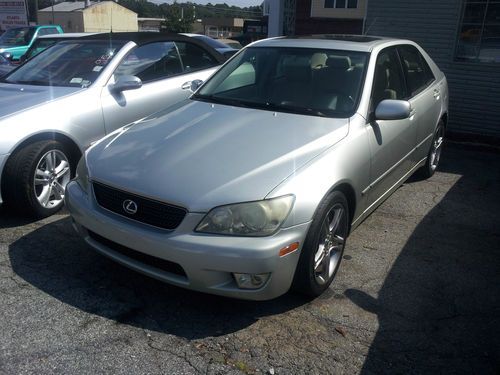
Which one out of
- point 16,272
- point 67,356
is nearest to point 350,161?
point 67,356

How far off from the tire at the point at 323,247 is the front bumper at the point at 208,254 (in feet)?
0.32

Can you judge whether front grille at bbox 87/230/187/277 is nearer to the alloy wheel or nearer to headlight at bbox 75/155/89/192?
headlight at bbox 75/155/89/192

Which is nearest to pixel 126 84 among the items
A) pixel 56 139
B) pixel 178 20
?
pixel 56 139

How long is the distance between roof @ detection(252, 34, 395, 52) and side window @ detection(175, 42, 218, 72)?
5.33ft

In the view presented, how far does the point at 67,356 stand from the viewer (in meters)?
2.59

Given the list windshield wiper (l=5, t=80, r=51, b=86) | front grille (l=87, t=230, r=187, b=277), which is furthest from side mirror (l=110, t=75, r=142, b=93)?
front grille (l=87, t=230, r=187, b=277)

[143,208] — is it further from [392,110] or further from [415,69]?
[415,69]

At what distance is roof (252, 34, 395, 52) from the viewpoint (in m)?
4.04

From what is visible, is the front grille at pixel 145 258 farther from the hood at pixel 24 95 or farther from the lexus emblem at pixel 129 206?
the hood at pixel 24 95

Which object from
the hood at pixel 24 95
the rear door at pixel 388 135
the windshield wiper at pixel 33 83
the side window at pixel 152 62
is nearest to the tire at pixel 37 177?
the hood at pixel 24 95

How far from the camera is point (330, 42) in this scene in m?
4.20

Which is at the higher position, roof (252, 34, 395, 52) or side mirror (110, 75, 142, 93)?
roof (252, 34, 395, 52)

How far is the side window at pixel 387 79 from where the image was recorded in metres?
3.84

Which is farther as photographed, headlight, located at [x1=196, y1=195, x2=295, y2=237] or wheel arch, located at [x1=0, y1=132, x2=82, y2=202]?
wheel arch, located at [x1=0, y1=132, x2=82, y2=202]
